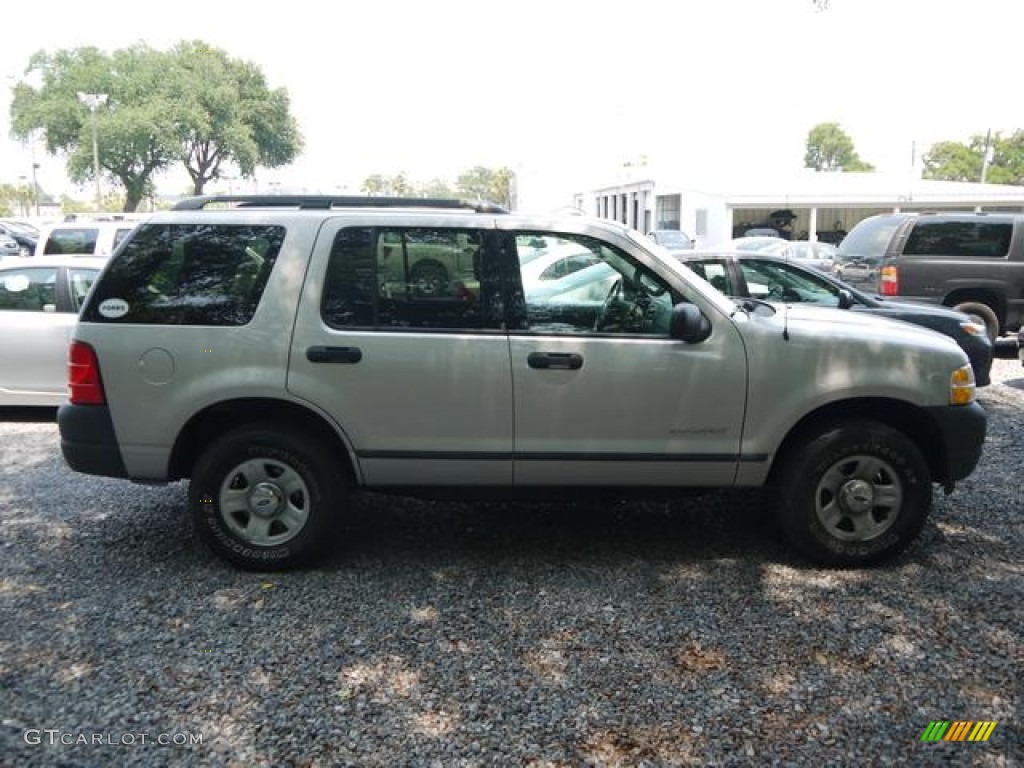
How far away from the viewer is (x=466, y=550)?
4.75 meters

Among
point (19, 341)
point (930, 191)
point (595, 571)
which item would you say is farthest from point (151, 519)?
point (930, 191)

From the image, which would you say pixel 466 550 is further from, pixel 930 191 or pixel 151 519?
pixel 930 191

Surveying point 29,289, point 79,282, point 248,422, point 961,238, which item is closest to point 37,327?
point 29,289

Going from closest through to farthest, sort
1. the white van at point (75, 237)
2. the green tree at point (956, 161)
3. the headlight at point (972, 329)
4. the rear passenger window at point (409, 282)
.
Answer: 1. the rear passenger window at point (409, 282)
2. the headlight at point (972, 329)
3. the white van at point (75, 237)
4. the green tree at point (956, 161)

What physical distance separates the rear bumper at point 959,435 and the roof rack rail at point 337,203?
2507 millimetres

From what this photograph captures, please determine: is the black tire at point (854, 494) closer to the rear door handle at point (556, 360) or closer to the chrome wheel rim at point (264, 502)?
the rear door handle at point (556, 360)

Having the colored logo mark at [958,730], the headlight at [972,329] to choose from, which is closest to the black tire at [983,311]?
the headlight at [972,329]

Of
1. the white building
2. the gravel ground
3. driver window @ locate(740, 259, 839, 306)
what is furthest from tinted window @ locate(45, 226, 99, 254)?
the white building

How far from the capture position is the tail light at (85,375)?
4180 mm

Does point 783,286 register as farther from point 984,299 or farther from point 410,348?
point 410,348

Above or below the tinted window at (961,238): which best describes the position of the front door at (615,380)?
below

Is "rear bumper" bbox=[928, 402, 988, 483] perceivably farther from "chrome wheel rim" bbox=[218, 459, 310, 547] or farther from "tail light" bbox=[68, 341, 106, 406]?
"tail light" bbox=[68, 341, 106, 406]

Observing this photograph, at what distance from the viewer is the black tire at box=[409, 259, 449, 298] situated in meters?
4.23

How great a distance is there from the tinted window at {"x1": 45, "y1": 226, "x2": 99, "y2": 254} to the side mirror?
9.68m
